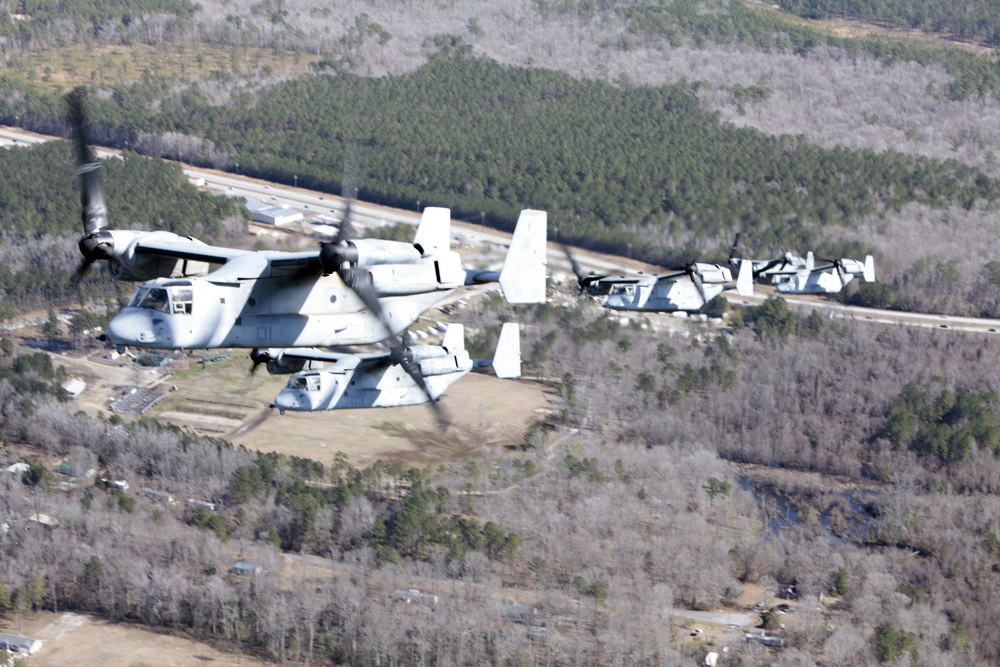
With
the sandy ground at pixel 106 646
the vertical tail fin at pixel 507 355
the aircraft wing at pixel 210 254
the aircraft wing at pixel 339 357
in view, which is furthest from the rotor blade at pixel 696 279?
the aircraft wing at pixel 210 254

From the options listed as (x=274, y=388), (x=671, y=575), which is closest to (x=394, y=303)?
(x=671, y=575)

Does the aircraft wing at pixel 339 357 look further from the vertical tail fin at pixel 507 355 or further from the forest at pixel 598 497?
Answer: the forest at pixel 598 497

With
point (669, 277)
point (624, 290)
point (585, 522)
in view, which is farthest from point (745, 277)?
point (585, 522)

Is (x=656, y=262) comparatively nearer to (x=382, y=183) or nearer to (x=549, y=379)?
(x=549, y=379)

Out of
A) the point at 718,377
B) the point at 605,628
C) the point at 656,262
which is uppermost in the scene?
the point at 656,262

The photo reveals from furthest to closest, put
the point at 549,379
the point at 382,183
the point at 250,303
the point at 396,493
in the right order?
1. the point at 382,183
2. the point at 549,379
3. the point at 396,493
4. the point at 250,303

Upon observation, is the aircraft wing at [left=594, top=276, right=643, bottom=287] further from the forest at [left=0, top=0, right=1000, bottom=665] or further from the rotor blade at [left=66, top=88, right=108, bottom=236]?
the rotor blade at [left=66, top=88, right=108, bottom=236]
